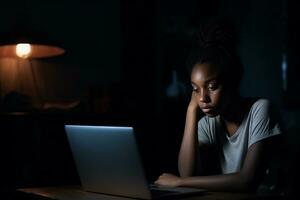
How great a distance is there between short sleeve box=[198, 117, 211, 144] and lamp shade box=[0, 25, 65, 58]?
3.01ft

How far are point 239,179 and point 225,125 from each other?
361 mm

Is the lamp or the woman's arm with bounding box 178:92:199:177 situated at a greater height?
the lamp

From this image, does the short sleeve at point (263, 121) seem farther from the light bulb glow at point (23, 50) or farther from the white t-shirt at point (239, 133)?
the light bulb glow at point (23, 50)

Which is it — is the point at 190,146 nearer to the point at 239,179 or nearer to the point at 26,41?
the point at 239,179

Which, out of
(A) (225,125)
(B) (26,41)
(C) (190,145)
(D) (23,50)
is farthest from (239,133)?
(D) (23,50)

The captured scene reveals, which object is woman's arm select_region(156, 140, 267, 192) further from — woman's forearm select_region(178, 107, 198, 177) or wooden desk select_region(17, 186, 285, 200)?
woman's forearm select_region(178, 107, 198, 177)

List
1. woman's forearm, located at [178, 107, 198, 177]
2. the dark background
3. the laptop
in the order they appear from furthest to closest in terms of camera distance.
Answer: the dark background
woman's forearm, located at [178, 107, 198, 177]
the laptop


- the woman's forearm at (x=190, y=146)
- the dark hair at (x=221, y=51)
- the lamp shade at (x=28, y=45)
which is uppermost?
the lamp shade at (x=28, y=45)

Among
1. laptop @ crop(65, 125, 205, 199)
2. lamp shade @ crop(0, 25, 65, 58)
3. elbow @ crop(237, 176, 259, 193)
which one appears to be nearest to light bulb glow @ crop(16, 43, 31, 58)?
lamp shade @ crop(0, 25, 65, 58)

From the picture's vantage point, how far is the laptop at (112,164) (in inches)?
58.3

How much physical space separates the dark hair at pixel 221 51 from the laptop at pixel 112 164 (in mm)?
462

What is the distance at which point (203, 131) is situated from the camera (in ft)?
7.04

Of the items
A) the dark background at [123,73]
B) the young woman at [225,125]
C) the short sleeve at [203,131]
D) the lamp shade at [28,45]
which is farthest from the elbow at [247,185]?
the lamp shade at [28,45]

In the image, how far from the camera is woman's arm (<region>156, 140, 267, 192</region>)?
1705mm
